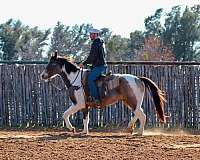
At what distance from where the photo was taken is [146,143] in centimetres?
1201

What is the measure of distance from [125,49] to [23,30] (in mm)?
8089

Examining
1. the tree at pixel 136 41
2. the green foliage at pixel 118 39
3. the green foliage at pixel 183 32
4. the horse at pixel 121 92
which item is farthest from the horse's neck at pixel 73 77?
the tree at pixel 136 41

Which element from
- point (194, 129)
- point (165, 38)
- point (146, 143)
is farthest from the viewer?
point (165, 38)

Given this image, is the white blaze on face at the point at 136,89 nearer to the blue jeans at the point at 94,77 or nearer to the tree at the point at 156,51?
the blue jeans at the point at 94,77

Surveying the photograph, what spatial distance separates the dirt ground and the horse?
2.76ft

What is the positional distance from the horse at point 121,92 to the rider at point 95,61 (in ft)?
0.91

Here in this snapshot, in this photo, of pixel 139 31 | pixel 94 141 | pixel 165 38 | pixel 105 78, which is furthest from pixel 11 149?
pixel 139 31

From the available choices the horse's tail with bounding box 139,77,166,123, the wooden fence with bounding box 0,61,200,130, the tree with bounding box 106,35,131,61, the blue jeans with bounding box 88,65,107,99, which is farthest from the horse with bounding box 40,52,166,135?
the tree with bounding box 106,35,131,61

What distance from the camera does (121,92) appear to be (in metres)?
14.2

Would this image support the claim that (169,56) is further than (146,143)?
Yes

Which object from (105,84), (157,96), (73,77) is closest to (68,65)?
(73,77)

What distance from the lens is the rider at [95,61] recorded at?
14.0 m

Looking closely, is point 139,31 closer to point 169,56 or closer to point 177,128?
point 169,56

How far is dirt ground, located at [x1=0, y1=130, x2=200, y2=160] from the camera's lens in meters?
10.2
